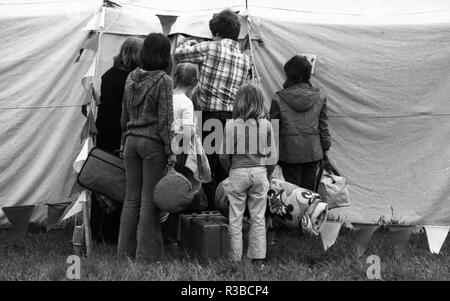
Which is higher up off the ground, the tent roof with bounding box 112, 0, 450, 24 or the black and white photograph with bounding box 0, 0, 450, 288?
the tent roof with bounding box 112, 0, 450, 24

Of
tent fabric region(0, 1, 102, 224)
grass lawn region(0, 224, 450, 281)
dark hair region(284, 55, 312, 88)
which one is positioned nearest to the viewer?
grass lawn region(0, 224, 450, 281)

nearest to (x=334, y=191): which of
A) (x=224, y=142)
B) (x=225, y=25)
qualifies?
(x=224, y=142)

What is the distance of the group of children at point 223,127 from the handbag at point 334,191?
233 millimetres

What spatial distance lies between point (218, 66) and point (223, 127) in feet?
1.52

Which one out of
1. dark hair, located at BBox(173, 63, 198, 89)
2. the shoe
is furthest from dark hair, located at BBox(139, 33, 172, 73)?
the shoe

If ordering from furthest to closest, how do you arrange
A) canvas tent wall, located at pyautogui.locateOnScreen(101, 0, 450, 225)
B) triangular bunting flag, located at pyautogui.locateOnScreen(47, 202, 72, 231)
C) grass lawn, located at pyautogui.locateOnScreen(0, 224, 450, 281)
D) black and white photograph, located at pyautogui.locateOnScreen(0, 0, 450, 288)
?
canvas tent wall, located at pyautogui.locateOnScreen(101, 0, 450, 225) → triangular bunting flag, located at pyautogui.locateOnScreen(47, 202, 72, 231) → black and white photograph, located at pyautogui.locateOnScreen(0, 0, 450, 288) → grass lawn, located at pyautogui.locateOnScreen(0, 224, 450, 281)

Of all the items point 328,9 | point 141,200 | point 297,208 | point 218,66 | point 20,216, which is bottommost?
point 20,216

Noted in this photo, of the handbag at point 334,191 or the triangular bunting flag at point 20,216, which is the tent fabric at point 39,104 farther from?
the handbag at point 334,191

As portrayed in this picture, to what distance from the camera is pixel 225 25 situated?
5.13 meters

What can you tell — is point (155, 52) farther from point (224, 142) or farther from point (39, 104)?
point (39, 104)

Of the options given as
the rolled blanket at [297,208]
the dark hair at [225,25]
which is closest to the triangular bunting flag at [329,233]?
the rolled blanket at [297,208]

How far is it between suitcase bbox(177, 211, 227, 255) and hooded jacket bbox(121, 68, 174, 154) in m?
0.70

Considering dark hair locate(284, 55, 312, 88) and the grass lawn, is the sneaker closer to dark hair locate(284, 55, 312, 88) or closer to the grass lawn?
the grass lawn

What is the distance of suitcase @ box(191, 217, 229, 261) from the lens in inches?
180
